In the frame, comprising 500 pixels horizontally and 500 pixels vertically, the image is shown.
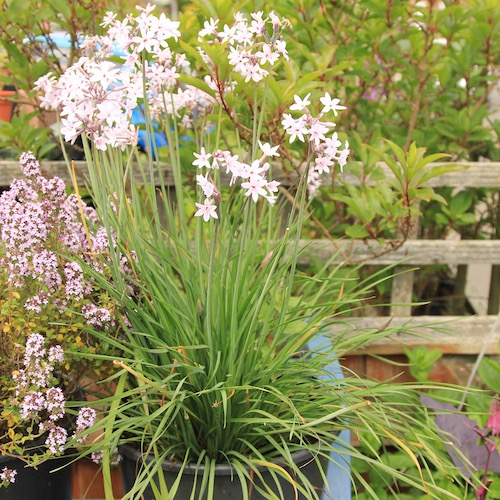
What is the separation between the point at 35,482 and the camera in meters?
1.66

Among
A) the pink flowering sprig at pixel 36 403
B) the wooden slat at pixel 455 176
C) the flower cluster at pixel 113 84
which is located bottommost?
the pink flowering sprig at pixel 36 403

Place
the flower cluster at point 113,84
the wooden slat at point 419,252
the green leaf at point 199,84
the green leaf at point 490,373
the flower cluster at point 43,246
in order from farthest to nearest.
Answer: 1. the wooden slat at point 419,252
2. the green leaf at point 490,373
3. the green leaf at point 199,84
4. the flower cluster at point 43,246
5. the flower cluster at point 113,84

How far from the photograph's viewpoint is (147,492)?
1695 millimetres

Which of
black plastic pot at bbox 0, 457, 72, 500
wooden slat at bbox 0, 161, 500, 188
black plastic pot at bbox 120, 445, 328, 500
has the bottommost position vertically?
black plastic pot at bbox 0, 457, 72, 500

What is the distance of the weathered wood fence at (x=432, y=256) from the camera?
2.43 meters

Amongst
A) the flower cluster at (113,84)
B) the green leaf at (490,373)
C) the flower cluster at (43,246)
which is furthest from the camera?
the green leaf at (490,373)

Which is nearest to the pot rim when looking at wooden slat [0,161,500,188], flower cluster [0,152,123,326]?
flower cluster [0,152,123,326]

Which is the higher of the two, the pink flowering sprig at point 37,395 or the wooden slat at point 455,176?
the wooden slat at point 455,176

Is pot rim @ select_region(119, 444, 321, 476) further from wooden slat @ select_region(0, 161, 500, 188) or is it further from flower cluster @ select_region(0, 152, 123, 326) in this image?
wooden slat @ select_region(0, 161, 500, 188)

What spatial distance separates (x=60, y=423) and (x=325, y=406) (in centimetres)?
64

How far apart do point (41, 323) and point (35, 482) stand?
36 cm

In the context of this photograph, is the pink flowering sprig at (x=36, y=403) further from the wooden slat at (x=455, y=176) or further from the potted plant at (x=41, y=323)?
the wooden slat at (x=455, y=176)

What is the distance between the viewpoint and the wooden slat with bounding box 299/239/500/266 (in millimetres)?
2457

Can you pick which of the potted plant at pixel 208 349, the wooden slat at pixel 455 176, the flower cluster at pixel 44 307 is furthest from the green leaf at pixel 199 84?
the wooden slat at pixel 455 176
